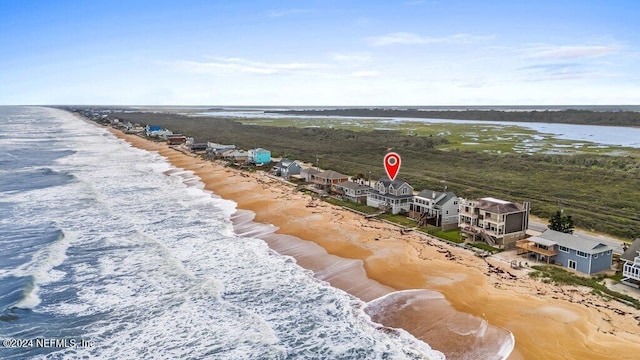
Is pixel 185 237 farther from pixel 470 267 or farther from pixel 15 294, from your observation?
pixel 470 267

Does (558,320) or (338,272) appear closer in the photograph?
(558,320)

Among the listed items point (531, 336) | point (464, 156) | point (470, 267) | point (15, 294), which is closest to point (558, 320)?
point (531, 336)

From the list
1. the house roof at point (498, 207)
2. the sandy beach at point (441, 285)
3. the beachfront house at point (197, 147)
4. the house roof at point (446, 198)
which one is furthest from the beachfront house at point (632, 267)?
the beachfront house at point (197, 147)

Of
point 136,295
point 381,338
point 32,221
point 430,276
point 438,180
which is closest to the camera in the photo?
point 381,338

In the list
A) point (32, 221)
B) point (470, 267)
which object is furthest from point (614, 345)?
point (32, 221)

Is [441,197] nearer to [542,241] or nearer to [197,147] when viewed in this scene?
[542,241]

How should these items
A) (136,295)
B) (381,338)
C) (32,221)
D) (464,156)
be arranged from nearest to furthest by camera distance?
(381,338) → (136,295) → (32,221) → (464,156)

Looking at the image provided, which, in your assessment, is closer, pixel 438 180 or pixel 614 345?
pixel 614 345

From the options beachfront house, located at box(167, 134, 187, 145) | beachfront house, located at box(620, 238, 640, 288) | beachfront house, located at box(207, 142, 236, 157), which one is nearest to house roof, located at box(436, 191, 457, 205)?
beachfront house, located at box(620, 238, 640, 288)

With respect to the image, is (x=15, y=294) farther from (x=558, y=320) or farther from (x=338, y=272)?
(x=558, y=320)
